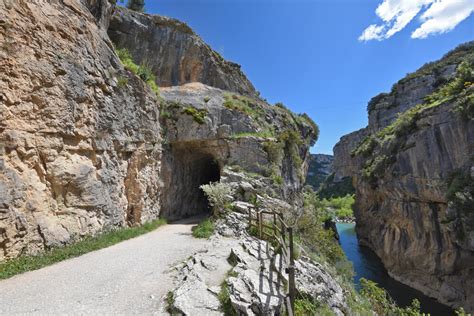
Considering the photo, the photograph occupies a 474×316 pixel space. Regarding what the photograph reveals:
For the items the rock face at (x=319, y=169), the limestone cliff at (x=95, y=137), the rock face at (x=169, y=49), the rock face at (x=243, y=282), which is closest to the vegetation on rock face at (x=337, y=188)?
the rock face at (x=319, y=169)

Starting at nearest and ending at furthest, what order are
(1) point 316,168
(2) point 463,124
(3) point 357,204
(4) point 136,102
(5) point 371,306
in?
(5) point 371,306 < (4) point 136,102 < (2) point 463,124 < (3) point 357,204 < (1) point 316,168

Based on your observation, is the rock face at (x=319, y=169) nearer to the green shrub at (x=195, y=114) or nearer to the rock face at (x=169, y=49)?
the rock face at (x=169, y=49)

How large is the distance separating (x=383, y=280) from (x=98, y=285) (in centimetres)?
2394

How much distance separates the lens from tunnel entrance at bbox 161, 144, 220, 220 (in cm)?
1569

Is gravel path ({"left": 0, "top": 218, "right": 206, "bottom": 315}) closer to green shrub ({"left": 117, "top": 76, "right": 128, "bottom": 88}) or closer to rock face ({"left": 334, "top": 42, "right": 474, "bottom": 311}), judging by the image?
green shrub ({"left": 117, "top": 76, "right": 128, "bottom": 88})

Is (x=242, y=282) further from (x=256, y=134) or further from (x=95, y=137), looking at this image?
(x=256, y=134)

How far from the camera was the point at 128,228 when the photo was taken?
36.9 ft

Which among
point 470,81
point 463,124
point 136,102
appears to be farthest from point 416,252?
point 136,102

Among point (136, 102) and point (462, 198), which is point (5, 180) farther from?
A: point (462, 198)

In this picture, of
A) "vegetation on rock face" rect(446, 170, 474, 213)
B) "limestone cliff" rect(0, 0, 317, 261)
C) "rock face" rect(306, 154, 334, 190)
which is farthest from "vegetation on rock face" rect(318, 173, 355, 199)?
"limestone cliff" rect(0, 0, 317, 261)

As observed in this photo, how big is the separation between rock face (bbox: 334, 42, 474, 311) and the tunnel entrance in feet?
55.6

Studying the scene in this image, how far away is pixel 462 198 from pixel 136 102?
818 inches

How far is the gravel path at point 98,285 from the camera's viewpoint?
481 centimetres

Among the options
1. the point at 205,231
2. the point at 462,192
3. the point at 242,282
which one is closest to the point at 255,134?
the point at 205,231
